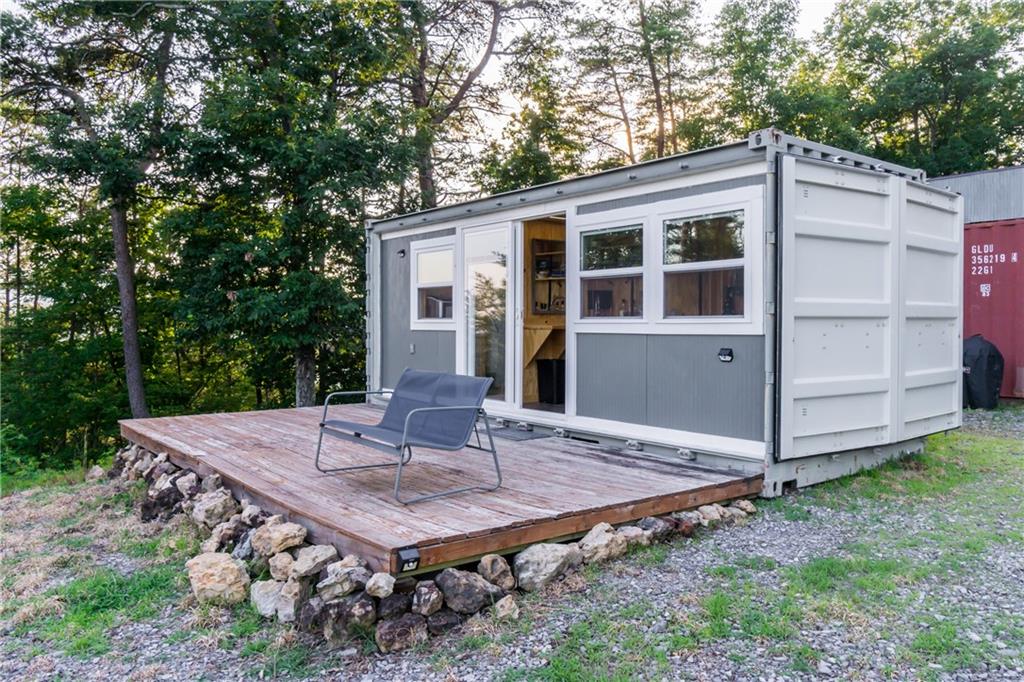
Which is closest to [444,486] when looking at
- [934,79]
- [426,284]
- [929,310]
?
[426,284]

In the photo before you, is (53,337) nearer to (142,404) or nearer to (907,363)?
(142,404)

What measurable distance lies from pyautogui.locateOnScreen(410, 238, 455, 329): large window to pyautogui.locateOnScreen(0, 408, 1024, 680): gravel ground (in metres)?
3.98

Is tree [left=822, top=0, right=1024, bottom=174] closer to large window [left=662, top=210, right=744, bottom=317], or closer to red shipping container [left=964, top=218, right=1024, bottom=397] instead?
red shipping container [left=964, top=218, right=1024, bottom=397]

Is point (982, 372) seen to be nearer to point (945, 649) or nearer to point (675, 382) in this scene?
point (675, 382)

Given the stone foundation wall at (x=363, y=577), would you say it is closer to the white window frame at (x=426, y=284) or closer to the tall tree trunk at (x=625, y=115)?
the white window frame at (x=426, y=284)

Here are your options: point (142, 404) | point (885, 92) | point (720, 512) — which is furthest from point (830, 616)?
point (885, 92)

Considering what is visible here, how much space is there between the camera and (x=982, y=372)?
862 centimetres

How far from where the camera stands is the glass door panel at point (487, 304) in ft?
21.2

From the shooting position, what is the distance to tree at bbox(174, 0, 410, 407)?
1004 cm

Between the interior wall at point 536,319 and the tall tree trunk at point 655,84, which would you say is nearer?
the interior wall at point 536,319

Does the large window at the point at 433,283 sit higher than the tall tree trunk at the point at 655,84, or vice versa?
the tall tree trunk at the point at 655,84

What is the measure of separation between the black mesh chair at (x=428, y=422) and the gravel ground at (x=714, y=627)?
996 mm

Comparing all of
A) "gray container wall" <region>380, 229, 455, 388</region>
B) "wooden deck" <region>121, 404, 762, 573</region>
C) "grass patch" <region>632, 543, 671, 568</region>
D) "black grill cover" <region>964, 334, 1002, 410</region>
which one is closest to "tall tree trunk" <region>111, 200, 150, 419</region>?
"gray container wall" <region>380, 229, 455, 388</region>

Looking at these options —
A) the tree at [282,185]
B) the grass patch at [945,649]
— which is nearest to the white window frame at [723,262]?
the grass patch at [945,649]
